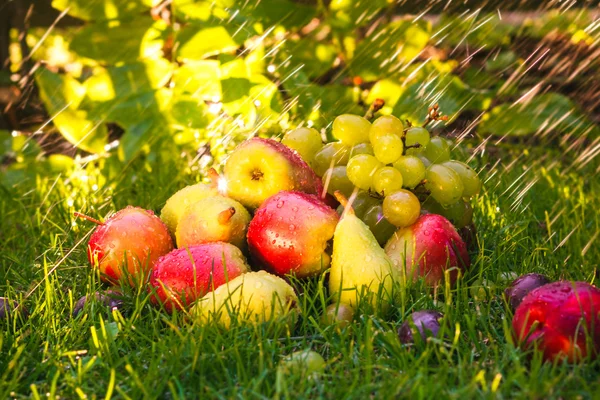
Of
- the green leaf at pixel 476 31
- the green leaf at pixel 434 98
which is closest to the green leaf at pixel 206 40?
the green leaf at pixel 434 98

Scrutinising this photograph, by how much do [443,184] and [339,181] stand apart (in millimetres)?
256

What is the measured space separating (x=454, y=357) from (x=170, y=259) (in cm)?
66

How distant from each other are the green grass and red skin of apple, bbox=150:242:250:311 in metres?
0.04

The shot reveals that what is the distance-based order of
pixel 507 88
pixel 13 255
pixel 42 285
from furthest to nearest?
pixel 507 88
pixel 13 255
pixel 42 285

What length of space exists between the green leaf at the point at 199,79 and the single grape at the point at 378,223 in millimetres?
1308

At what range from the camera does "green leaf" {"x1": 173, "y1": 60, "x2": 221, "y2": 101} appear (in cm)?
310

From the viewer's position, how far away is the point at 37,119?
3.95 metres

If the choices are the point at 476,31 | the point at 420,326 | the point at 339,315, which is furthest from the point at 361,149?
the point at 476,31

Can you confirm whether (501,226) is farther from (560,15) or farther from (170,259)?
(560,15)

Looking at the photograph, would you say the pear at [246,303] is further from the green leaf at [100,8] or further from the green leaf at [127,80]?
the green leaf at [100,8]

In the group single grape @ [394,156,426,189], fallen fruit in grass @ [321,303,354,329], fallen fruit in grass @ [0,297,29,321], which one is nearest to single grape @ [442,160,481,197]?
single grape @ [394,156,426,189]

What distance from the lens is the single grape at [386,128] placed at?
196 centimetres

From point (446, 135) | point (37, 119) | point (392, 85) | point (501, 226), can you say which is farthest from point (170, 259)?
point (37, 119)

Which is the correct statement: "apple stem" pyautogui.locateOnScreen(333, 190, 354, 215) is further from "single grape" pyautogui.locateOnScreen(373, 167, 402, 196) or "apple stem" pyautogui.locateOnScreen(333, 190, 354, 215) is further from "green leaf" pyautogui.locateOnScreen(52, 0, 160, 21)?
"green leaf" pyautogui.locateOnScreen(52, 0, 160, 21)
